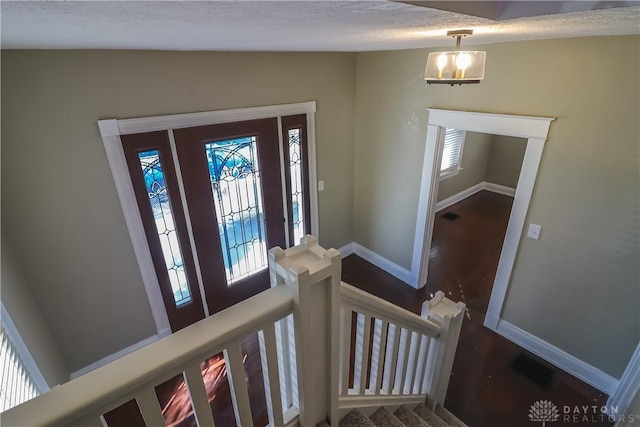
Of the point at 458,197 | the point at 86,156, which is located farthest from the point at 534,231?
the point at 458,197

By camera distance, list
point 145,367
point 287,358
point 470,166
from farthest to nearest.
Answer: point 470,166
point 287,358
point 145,367

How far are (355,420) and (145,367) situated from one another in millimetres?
1042

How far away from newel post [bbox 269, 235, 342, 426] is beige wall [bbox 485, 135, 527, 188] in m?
5.76

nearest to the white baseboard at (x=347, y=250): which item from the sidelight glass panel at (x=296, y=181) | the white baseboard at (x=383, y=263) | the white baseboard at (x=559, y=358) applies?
the white baseboard at (x=383, y=263)

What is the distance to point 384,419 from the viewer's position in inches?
64.0

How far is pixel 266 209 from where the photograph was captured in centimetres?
305

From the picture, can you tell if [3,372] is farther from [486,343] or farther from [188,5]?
[486,343]

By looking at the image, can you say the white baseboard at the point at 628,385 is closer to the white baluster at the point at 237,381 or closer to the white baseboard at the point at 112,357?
the white baluster at the point at 237,381

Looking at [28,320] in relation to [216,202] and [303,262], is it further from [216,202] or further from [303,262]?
[303,262]

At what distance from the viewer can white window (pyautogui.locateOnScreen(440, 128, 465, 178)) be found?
5.04 metres

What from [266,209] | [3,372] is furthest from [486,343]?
[3,372]

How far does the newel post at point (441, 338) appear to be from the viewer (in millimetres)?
1763

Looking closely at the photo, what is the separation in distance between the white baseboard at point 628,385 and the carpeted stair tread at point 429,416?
126 cm

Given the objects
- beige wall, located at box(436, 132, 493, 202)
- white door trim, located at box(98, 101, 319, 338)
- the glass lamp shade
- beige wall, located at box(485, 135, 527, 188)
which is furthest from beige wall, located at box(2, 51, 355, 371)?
beige wall, located at box(485, 135, 527, 188)
